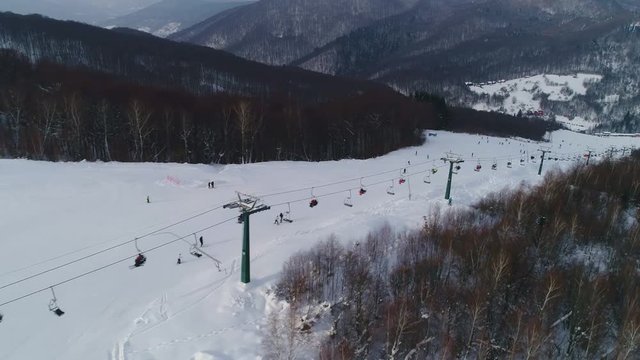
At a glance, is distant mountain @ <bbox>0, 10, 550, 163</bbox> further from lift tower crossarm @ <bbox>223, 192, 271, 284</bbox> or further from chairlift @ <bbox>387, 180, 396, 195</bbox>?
lift tower crossarm @ <bbox>223, 192, 271, 284</bbox>

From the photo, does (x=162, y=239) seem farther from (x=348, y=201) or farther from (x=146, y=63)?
(x=146, y=63)

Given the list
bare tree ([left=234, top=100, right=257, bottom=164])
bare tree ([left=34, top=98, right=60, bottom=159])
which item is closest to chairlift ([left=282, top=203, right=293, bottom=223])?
bare tree ([left=234, top=100, right=257, bottom=164])

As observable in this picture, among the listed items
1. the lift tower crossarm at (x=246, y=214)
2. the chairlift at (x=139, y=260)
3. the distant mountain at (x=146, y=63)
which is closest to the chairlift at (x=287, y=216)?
the lift tower crossarm at (x=246, y=214)

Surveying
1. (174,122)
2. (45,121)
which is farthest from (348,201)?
(45,121)

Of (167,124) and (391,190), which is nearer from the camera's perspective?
(391,190)

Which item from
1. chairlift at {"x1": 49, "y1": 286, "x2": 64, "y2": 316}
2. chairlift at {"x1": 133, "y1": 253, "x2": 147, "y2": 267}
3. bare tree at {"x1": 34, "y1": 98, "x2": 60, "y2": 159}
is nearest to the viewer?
chairlift at {"x1": 49, "y1": 286, "x2": 64, "y2": 316}

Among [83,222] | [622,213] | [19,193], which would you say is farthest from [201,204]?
[622,213]
